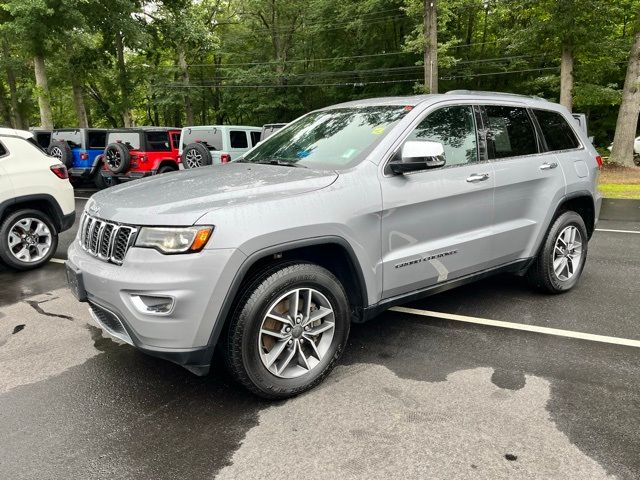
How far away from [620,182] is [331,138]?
13.2 metres

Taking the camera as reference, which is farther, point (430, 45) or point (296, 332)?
point (430, 45)

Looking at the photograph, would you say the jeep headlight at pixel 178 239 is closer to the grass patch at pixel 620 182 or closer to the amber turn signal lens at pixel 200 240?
the amber turn signal lens at pixel 200 240

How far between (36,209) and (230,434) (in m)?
Result: 5.04

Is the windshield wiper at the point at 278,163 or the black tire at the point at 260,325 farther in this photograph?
the windshield wiper at the point at 278,163

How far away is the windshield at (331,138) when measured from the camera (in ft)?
11.5

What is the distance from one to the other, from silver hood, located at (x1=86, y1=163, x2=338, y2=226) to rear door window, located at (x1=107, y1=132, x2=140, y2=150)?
10.8 m

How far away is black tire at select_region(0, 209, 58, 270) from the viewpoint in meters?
6.01

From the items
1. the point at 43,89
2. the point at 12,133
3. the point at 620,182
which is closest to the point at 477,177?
the point at 12,133

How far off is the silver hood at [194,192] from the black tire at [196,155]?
377 inches

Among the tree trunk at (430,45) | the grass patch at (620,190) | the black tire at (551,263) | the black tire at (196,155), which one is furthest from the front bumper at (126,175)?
the grass patch at (620,190)

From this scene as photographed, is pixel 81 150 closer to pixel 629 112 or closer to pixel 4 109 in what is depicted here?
pixel 629 112

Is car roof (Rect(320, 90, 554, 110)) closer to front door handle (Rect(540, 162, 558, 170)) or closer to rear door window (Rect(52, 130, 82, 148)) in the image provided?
front door handle (Rect(540, 162, 558, 170))

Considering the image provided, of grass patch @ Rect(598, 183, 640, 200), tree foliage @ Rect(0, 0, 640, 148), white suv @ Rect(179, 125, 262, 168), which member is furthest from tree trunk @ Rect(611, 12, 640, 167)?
white suv @ Rect(179, 125, 262, 168)

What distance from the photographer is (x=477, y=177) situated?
3.84 metres
